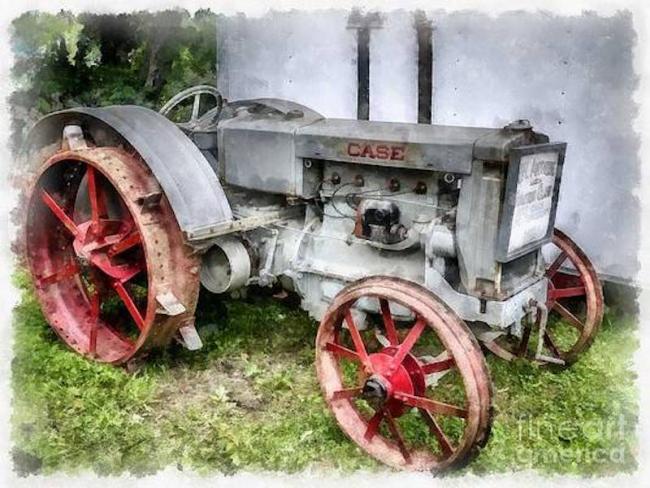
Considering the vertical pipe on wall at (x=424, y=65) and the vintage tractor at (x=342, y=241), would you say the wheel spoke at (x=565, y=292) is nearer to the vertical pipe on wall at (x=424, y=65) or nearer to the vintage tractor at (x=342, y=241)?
the vintage tractor at (x=342, y=241)

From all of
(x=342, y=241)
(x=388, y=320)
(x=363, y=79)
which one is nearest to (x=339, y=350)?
(x=388, y=320)

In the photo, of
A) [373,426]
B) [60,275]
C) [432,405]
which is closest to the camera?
[432,405]

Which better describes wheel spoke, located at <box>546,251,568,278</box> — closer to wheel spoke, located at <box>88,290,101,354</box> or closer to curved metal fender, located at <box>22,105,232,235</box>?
curved metal fender, located at <box>22,105,232,235</box>

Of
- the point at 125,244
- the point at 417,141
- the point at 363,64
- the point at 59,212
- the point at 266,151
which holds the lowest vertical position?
the point at 125,244

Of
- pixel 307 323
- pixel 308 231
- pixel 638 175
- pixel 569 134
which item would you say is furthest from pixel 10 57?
pixel 638 175

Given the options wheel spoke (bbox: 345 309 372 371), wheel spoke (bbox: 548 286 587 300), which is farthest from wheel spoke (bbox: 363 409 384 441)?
wheel spoke (bbox: 548 286 587 300)

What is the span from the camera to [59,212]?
12.2ft

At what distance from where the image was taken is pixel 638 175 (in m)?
4.09

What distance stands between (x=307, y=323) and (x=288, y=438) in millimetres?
1252

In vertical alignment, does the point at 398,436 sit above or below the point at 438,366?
below

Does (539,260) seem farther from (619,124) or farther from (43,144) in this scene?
(43,144)

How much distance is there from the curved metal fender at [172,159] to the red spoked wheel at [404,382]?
0.83 m

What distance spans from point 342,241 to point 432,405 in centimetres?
106

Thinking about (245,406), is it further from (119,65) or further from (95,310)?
(119,65)
